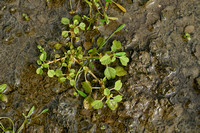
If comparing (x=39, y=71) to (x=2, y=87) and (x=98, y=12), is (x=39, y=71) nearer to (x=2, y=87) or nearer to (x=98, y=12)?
(x=2, y=87)

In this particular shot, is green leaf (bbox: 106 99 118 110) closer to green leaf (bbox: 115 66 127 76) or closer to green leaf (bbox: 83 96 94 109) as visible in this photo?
Result: green leaf (bbox: 83 96 94 109)

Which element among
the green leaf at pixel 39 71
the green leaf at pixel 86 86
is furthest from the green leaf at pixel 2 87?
the green leaf at pixel 86 86

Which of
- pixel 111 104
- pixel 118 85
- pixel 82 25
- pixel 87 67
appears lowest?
pixel 111 104

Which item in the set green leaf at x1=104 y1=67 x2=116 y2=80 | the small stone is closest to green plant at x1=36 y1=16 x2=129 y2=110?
green leaf at x1=104 y1=67 x2=116 y2=80

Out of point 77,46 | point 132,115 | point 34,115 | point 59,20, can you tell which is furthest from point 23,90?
point 132,115

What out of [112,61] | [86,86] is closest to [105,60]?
[112,61]

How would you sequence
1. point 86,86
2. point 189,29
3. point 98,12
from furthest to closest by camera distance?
1. point 98,12
2. point 189,29
3. point 86,86

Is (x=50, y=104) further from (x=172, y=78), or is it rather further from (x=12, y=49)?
(x=172, y=78)
